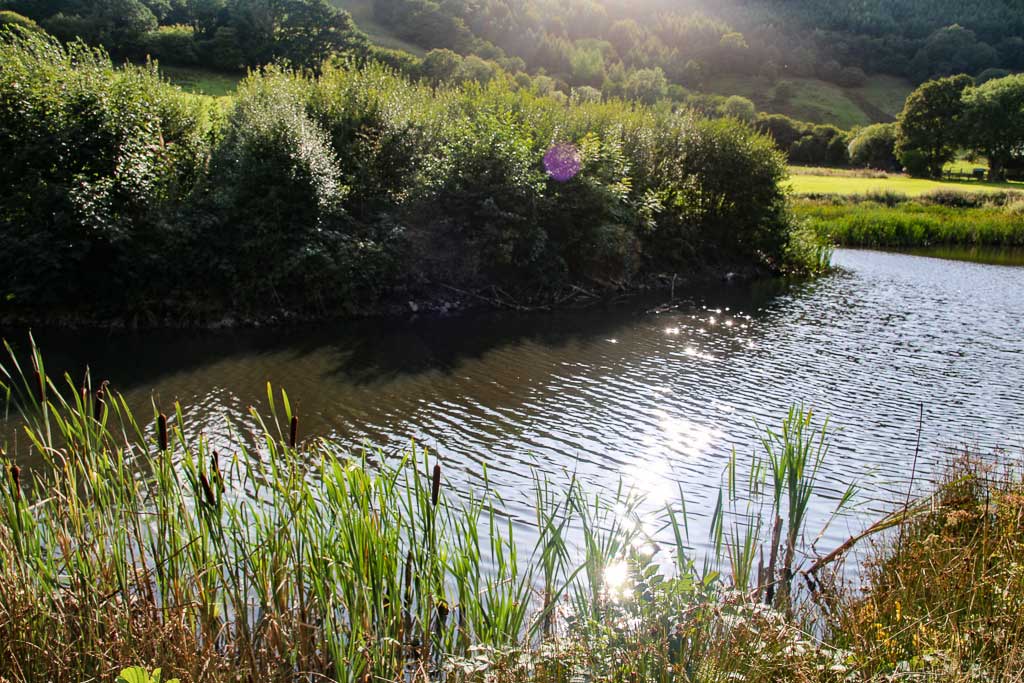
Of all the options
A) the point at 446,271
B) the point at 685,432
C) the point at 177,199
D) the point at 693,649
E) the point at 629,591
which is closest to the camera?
the point at 693,649

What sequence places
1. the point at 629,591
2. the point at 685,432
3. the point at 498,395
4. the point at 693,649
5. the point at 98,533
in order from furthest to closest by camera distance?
the point at 498,395
the point at 685,432
the point at 629,591
the point at 98,533
the point at 693,649

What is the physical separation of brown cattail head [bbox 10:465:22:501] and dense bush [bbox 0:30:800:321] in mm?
15734

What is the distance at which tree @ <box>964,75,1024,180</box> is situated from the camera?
6400 centimetres

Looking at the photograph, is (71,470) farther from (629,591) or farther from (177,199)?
(177,199)

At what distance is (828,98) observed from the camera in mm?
102250

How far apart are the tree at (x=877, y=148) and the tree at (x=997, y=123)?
22.3 feet

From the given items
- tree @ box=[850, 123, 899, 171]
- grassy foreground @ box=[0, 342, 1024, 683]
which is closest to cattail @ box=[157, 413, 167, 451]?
grassy foreground @ box=[0, 342, 1024, 683]

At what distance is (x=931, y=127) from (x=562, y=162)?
197ft

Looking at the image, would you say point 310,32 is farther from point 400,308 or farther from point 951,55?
point 951,55

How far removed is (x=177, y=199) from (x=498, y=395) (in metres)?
11.9

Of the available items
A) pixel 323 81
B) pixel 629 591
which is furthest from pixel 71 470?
pixel 323 81

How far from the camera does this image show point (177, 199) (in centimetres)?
1934

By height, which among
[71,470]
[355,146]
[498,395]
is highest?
[355,146]

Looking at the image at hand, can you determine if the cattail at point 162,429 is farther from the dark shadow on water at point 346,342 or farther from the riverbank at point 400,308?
the riverbank at point 400,308
